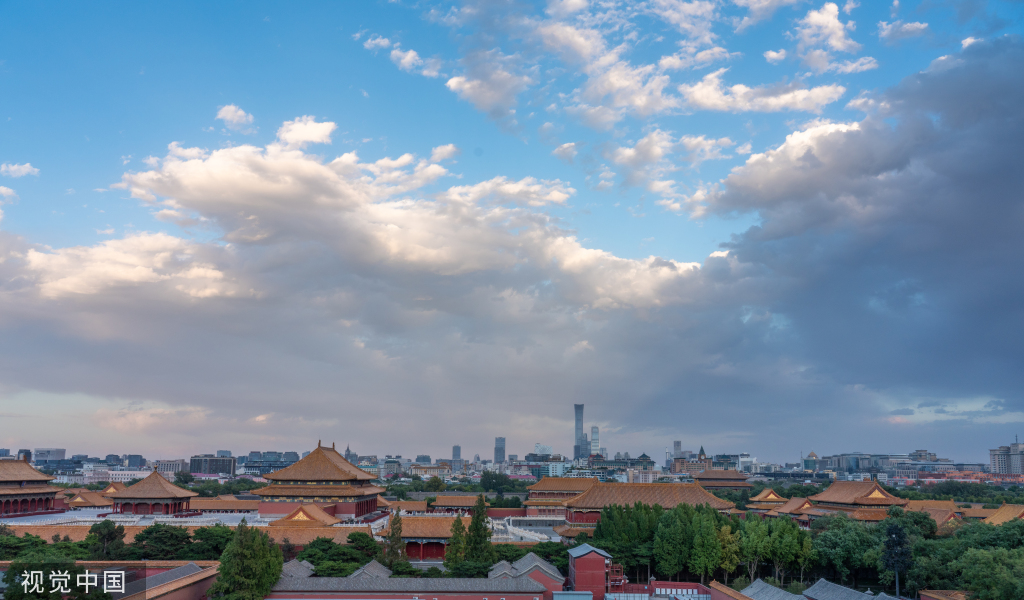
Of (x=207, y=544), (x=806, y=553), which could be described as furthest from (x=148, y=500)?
(x=806, y=553)

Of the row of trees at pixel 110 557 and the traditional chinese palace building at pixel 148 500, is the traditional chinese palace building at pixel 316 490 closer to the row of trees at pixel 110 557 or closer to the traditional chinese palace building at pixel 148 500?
the traditional chinese palace building at pixel 148 500

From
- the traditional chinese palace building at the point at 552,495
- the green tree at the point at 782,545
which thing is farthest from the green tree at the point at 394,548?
the traditional chinese palace building at the point at 552,495

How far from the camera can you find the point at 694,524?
40.1m

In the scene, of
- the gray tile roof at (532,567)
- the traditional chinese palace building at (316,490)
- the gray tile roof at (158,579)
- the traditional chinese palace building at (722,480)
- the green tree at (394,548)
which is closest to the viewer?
the gray tile roof at (158,579)

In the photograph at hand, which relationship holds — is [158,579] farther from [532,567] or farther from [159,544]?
[532,567]

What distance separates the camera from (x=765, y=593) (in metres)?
32.3

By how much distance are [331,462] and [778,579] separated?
32.8m

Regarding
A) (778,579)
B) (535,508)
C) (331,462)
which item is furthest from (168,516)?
(778,579)

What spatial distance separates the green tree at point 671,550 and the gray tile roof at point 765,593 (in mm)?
5425

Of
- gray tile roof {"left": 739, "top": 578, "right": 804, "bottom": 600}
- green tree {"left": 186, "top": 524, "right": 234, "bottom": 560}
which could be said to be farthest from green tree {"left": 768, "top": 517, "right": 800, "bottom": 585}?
green tree {"left": 186, "top": 524, "right": 234, "bottom": 560}

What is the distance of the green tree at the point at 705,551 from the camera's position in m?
38.8

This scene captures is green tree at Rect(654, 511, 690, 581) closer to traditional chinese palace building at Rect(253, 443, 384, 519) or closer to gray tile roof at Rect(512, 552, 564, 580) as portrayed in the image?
gray tile roof at Rect(512, 552, 564, 580)

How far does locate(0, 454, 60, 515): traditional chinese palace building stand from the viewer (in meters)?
51.7

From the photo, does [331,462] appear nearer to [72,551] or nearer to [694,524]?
[72,551]
